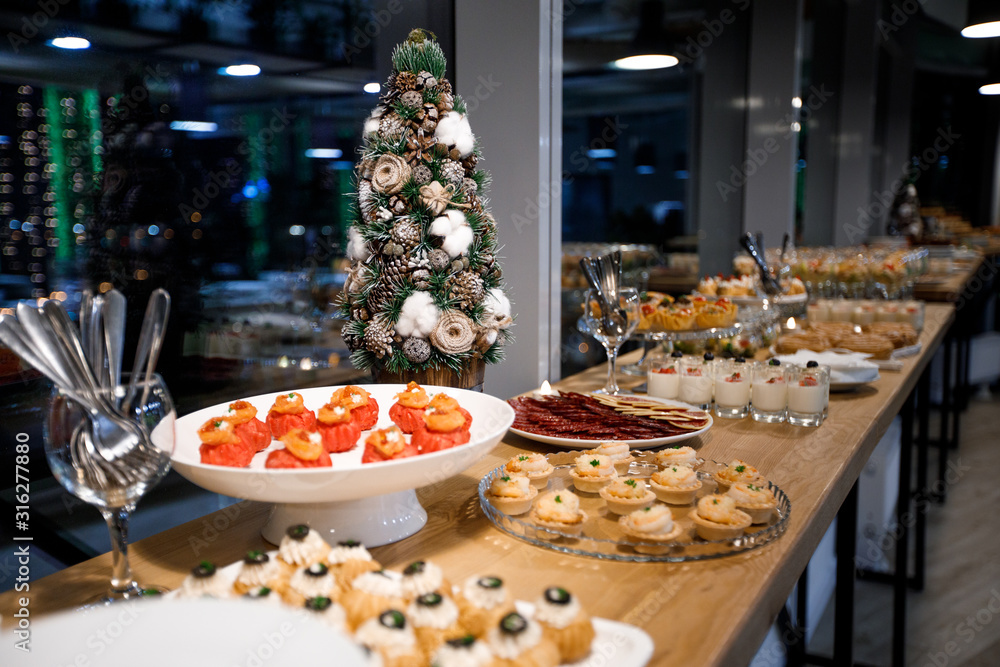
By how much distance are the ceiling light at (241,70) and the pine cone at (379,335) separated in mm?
561

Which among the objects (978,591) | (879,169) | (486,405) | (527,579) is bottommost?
(978,591)

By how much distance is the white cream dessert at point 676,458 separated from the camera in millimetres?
1282

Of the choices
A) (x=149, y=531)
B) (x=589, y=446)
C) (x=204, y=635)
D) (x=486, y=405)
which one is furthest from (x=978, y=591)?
(x=204, y=635)

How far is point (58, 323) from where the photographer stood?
0.79m

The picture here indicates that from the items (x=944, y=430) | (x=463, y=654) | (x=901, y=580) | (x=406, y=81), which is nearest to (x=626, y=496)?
(x=463, y=654)

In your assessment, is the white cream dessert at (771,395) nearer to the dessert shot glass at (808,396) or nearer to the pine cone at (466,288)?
the dessert shot glass at (808,396)

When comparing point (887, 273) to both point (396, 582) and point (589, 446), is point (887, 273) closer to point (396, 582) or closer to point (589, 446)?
point (589, 446)

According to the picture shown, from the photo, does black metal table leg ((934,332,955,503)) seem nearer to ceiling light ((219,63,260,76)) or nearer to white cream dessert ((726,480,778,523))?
white cream dessert ((726,480,778,523))

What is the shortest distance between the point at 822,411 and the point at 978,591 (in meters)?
2.15

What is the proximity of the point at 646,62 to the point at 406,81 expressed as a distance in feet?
8.80

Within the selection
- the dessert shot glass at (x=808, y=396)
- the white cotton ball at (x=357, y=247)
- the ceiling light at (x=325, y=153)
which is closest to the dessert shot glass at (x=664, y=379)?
the dessert shot glass at (x=808, y=396)

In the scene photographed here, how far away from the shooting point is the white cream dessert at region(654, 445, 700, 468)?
50.5 inches

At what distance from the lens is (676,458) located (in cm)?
129

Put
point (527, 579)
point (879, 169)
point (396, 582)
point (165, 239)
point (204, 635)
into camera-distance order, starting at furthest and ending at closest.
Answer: point (879, 169) → point (165, 239) → point (527, 579) → point (396, 582) → point (204, 635)
